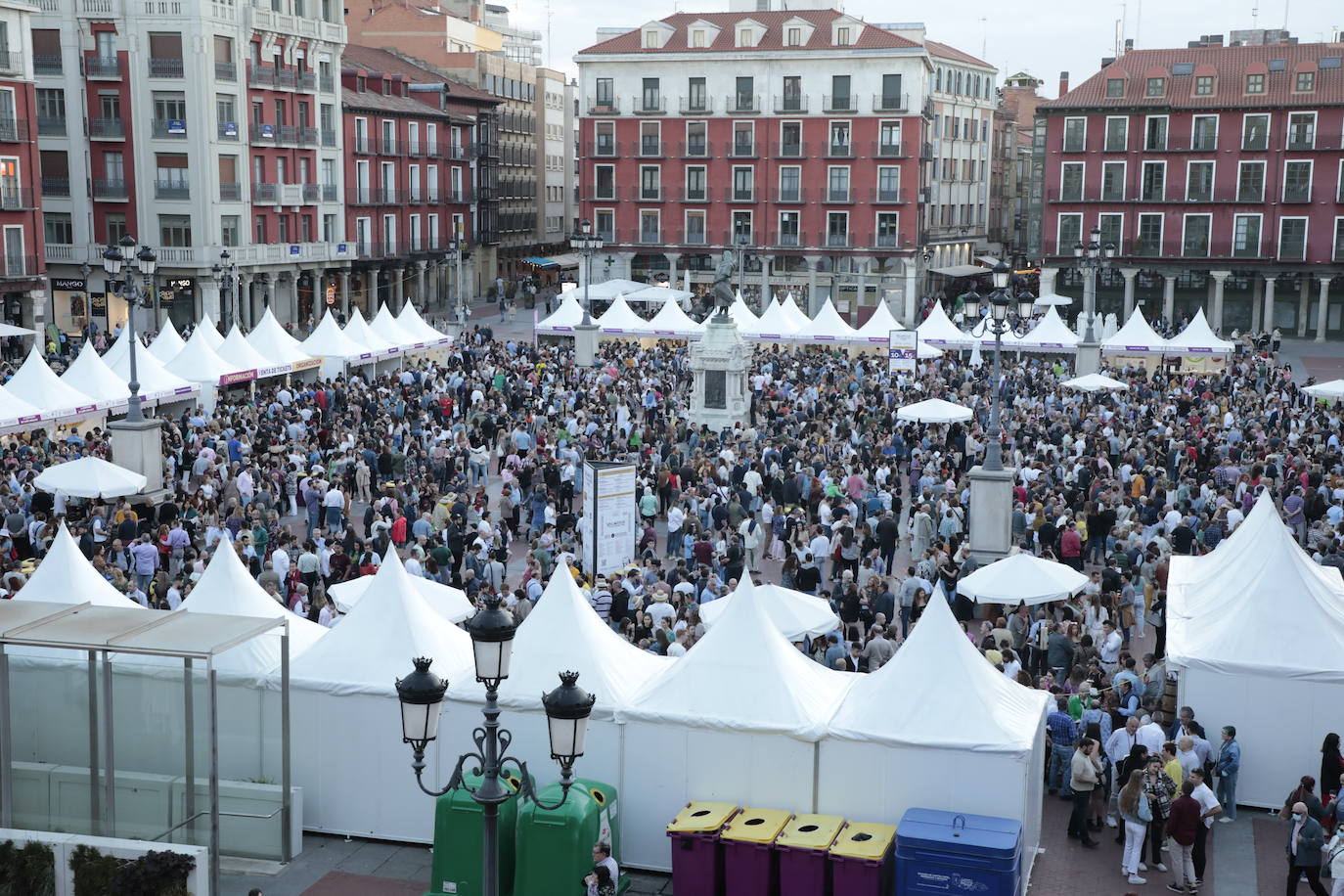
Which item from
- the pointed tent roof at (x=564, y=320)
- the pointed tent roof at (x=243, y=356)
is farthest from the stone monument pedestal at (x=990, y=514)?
the pointed tent roof at (x=564, y=320)

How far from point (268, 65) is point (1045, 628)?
1792 inches

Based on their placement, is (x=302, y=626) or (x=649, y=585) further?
(x=649, y=585)

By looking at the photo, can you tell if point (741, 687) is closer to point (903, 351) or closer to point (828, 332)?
point (903, 351)

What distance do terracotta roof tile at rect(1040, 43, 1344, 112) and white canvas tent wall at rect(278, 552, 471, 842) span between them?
52.1 metres

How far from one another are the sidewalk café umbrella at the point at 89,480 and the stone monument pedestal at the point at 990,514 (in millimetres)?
12473

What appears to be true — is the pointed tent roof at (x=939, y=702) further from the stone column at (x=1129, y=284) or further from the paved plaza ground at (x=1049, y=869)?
the stone column at (x=1129, y=284)

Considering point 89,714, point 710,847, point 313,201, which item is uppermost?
point 313,201

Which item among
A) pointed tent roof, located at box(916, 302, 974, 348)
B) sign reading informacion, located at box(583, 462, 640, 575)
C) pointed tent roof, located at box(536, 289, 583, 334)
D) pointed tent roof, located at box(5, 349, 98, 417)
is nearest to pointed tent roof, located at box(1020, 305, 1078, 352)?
pointed tent roof, located at box(916, 302, 974, 348)

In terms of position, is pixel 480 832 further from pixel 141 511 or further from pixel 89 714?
pixel 141 511

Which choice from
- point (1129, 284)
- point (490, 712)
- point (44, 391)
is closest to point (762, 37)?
point (1129, 284)

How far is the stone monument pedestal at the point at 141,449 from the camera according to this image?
24.7 m

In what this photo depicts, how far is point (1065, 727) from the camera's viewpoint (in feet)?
46.0

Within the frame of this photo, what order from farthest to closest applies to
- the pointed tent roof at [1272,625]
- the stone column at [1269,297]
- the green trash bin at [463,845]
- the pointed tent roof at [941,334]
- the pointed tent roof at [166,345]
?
the stone column at [1269,297]
the pointed tent roof at [941,334]
the pointed tent roof at [166,345]
the pointed tent roof at [1272,625]
the green trash bin at [463,845]

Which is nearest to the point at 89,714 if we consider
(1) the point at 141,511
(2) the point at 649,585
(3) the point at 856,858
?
(3) the point at 856,858
